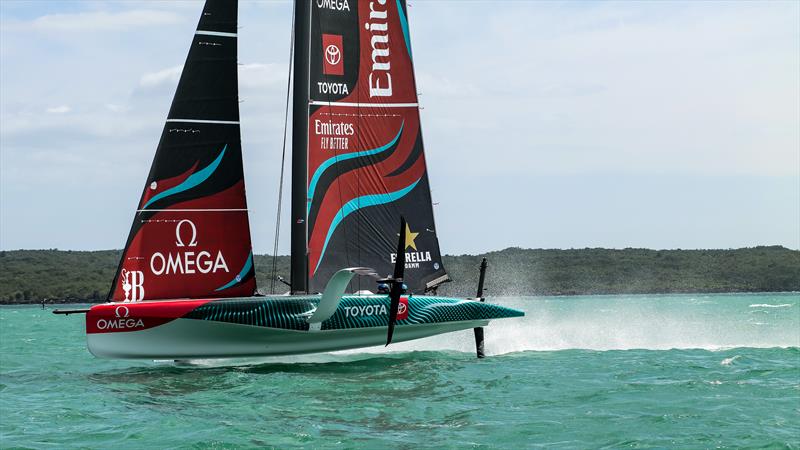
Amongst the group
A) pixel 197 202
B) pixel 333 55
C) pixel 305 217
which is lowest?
pixel 305 217

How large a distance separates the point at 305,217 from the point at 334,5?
5.13 metres

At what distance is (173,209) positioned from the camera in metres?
22.0

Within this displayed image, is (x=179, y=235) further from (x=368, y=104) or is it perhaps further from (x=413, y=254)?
(x=413, y=254)

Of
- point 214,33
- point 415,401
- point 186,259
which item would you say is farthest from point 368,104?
point 415,401

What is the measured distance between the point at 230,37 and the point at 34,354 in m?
13.8

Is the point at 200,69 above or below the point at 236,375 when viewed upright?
above

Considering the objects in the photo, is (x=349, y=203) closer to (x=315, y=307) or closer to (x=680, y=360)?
(x=315, y=307)

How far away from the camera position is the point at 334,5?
24266 mm

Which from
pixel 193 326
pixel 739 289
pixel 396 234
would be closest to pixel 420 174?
pixel 396 234

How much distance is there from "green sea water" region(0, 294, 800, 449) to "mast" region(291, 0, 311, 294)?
7.47 feet

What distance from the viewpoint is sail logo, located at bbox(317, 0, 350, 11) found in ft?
79.1

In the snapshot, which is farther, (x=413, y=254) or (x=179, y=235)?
(x=413, y=254)

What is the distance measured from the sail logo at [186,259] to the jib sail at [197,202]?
21 millimetres

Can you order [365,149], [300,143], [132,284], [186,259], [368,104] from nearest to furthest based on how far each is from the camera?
[132,284] < [186,259] < [300,143] < [365,149] < [368,104]
